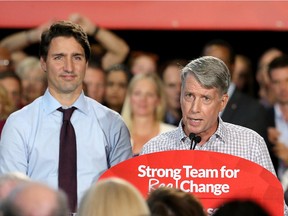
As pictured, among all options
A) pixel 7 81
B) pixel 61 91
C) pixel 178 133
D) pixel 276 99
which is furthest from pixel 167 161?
pixel 7 81

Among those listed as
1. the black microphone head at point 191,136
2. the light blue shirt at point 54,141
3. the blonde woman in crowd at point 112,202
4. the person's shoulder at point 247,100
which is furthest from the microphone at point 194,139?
the person's shoulder at point 247,100

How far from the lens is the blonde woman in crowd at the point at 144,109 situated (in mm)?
8711

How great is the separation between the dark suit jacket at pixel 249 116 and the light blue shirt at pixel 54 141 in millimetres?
2351

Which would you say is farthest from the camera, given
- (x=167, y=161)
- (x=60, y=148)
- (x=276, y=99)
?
(x=276, y=99)

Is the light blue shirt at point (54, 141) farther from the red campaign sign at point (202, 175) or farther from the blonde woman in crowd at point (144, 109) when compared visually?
the blonde woman in crowd at point (144, 109)

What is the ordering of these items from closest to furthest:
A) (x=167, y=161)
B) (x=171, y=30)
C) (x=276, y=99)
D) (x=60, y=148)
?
(x=167, y=161)
(x=60, y=148)
(x=276, y=99)
(x=171, y=30)

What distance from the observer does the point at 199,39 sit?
32.8 ft

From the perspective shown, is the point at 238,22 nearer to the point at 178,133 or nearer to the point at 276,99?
the point at 276,99

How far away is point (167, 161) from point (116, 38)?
4.29 m

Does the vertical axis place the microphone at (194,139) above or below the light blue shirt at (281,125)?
above

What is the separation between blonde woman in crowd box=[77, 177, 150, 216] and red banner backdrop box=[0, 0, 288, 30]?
5.41m

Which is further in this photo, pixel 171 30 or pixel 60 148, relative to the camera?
pixel 171 30

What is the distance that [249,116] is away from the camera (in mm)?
8656

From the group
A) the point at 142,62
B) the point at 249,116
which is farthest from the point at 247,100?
the point at 142,62
